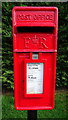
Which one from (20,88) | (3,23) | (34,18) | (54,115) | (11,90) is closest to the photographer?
(34,18)

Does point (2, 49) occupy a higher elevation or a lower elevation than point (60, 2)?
lower

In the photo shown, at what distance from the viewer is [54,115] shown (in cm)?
306

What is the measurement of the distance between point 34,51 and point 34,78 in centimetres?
34

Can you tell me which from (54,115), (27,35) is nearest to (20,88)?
(27,35)

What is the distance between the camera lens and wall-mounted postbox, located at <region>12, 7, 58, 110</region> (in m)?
1.73

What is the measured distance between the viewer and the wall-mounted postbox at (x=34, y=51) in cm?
173

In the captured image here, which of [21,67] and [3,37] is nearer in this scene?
[21,67]

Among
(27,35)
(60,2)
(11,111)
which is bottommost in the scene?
(11,111)

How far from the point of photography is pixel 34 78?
1838mm

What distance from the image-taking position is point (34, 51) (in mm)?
1760

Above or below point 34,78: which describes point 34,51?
above

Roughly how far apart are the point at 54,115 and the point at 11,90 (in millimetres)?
1574

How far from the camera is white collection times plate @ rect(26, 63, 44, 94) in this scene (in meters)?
1.80

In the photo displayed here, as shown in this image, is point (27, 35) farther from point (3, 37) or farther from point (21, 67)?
point (3, 37)
